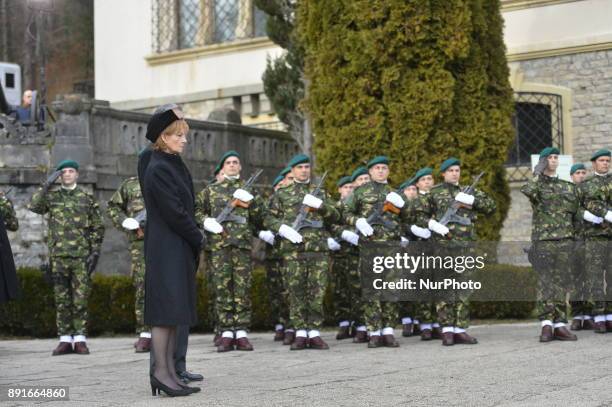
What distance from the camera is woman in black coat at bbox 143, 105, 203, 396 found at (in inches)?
320

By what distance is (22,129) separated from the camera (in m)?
16.6

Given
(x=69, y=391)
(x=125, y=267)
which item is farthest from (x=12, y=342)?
(x=69, y=391)

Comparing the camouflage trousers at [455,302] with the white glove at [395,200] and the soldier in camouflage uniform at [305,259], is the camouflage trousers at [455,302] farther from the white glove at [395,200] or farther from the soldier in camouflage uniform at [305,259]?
the soldier in camouflage uniform at [305,259]

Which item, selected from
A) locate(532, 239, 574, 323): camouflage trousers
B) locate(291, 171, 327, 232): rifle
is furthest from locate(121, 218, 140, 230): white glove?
locate(532, 239, 574, 323): camouflage trousers

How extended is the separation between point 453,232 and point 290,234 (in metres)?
Result: 1.75

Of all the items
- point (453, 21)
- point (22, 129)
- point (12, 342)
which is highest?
point (453, 21)

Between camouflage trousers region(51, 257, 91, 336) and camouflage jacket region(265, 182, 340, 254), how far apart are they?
189cm

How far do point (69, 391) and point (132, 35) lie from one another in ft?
57.6

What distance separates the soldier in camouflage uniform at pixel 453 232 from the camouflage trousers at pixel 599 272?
4.48 feet

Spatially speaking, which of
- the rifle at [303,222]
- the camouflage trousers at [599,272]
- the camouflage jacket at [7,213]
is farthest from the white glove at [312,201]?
the camouflage trousers at [599,272]

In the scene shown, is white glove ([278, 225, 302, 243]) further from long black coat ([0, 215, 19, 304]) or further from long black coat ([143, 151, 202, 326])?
long black coat ([143, 151, 202, 326])

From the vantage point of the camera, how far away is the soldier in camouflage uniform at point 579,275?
1278cm

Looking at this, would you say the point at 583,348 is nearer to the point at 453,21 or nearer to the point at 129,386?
the point at 129,386

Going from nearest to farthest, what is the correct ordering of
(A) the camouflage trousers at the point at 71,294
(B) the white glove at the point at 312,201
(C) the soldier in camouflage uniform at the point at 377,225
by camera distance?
1. (A) the camouflage trousers at the point at 71,294
2. (B) the white glove at the point at 312,201
3. (C) the soldier in camouflage uniform at the point at 377,225
